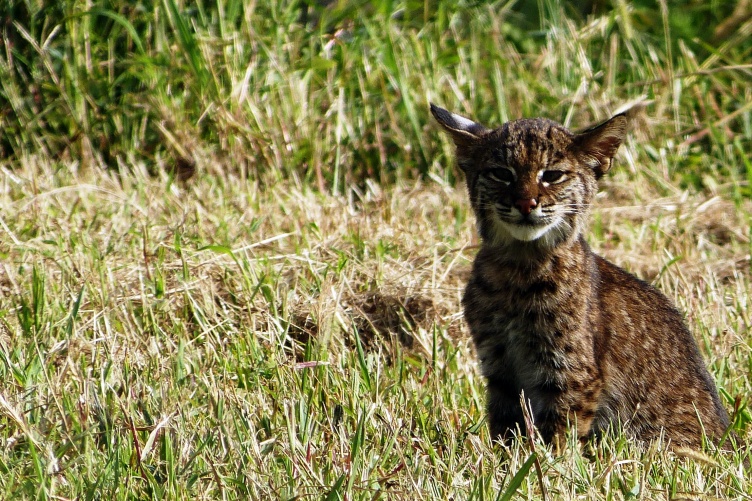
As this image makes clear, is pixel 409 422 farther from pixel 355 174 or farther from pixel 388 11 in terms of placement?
pixel 388 11

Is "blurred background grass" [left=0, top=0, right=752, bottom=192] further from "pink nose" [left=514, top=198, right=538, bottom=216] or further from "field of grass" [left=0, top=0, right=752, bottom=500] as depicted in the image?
"pink nose" [left=514, top=198, right=538, bottom=216]

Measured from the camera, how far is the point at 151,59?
6.81 metres

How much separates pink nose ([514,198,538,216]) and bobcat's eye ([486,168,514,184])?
0.15 metres

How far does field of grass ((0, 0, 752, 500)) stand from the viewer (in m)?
3.70

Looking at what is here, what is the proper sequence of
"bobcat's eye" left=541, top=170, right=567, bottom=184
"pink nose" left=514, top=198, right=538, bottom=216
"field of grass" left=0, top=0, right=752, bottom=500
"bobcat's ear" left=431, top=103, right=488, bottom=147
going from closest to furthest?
"field of grass" left=0, top=0, right=752, bottom=500 → "pink nose" left=514, top=198, right=538, bottom=216 → "bobcat's eye" left=541, top=170, right=567, bottom=184 → "bobcat's ear" left=431, top=103, right=488, bottom=147

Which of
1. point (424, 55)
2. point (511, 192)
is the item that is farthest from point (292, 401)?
point (424, 55)

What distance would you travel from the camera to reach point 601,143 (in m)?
4.33

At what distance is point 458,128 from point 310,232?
1525 millimetres

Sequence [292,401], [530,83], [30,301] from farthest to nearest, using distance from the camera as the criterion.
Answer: [530,83] → [30,301] → [292,401]

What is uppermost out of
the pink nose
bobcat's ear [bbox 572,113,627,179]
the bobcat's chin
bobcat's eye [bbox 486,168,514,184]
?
bobcat's ear [bbox 572,113,627,179]

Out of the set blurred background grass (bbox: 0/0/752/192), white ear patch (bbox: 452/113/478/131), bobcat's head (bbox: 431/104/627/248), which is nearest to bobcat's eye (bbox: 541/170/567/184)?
bobcat's head (bbox: 431/104/627/248)

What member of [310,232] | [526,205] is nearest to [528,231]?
[526,205]

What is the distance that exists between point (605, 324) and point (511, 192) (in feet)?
2.12

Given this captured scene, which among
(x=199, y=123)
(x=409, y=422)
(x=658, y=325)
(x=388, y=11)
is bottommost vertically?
(x=409, y=422)
